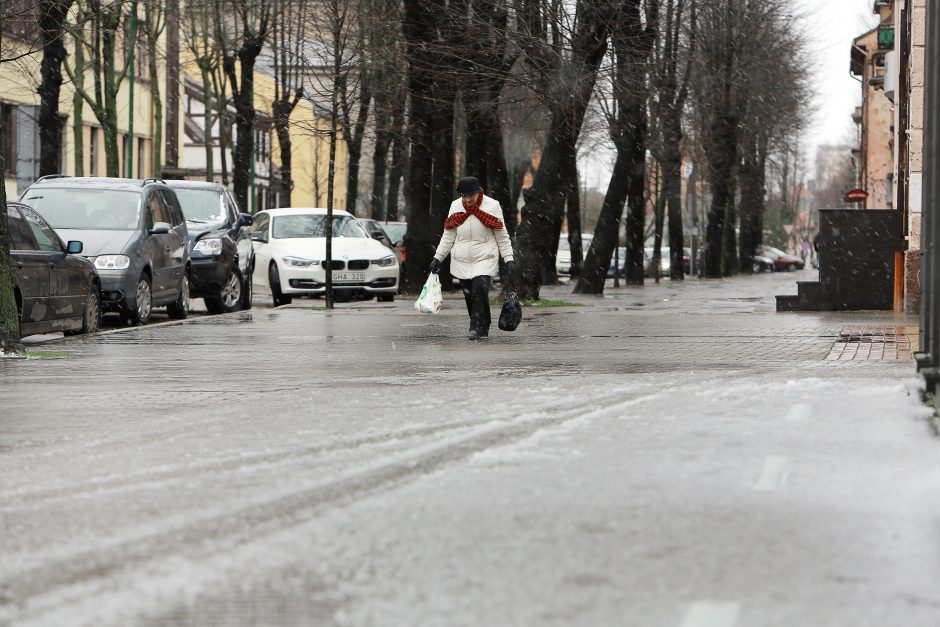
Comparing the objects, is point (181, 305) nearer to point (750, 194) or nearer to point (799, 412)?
point (799, 412)

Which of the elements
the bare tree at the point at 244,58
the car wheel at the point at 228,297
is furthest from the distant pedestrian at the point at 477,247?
the bare tree at the point at 244,58

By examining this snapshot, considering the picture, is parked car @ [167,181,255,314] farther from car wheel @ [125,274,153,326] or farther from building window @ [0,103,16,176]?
building window @ [0,103,16,176]

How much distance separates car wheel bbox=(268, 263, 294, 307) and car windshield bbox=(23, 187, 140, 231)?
273 inches

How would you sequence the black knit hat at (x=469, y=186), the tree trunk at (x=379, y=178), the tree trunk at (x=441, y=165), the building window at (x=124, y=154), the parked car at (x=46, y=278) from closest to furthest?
the parked car at (x=46, y=278) < the black knit hat at (x=469, y=186) < the tree trunk at (x=441, y=165) < the tree trunk at (x=379, y=178) < the building window at (x=124, y=154)

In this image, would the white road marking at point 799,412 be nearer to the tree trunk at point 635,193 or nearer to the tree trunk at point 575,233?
the tree trunk at point 635,193

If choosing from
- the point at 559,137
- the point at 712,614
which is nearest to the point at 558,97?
the point at 559,137

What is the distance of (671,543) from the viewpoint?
232 inches

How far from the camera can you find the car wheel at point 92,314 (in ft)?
62.0

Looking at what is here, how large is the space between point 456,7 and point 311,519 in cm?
2365

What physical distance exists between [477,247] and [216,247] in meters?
8.31

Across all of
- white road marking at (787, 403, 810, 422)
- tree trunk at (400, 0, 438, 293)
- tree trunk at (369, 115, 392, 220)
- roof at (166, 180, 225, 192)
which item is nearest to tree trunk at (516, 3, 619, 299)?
tree trunk at (400, 0, 438, 293)

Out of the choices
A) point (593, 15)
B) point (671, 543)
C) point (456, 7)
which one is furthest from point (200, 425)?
point (456, 7)

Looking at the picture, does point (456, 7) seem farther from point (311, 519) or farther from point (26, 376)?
point (311, 519)

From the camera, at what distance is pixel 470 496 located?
6.88 m
